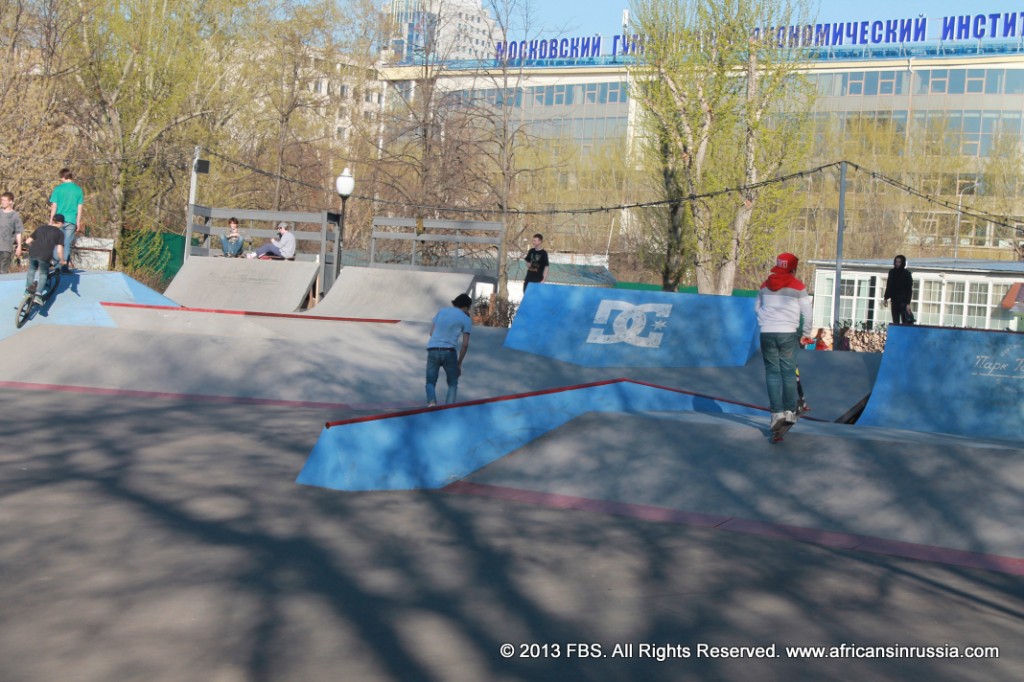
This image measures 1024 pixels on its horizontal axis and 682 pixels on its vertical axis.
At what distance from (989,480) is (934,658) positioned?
14.2ft

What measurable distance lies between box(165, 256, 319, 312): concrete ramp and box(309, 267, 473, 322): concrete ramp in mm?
725

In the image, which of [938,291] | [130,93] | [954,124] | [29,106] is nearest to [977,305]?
[938,291]

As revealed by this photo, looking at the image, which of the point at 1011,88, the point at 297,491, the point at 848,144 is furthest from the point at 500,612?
the point at 1011,88

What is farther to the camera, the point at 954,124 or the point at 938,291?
the point at 954,124

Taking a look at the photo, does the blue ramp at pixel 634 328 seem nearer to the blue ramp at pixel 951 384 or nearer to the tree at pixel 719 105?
the blue ramp at pixel 951 384

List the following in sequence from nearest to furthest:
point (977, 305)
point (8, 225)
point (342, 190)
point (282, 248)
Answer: point (8, 225) → point (342, 190) → point (282, 248) → point (977, 305)

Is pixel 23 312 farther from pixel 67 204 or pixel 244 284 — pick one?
pixel 244 284

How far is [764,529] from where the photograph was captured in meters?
8.70

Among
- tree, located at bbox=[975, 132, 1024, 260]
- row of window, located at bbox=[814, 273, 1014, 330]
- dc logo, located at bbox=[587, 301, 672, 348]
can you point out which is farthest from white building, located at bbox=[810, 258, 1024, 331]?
tree, located at bbox=[975, 132, 1024, 260]

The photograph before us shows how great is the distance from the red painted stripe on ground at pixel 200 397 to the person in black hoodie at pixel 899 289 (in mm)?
9580

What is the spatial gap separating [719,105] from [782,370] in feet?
91.7

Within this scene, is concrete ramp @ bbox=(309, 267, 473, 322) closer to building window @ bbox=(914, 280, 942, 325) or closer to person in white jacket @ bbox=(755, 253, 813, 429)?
person in white jacket @ bbox=(755, 253, 813, 429)

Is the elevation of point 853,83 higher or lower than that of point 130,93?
higher

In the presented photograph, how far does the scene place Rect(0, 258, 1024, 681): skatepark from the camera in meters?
5.35
